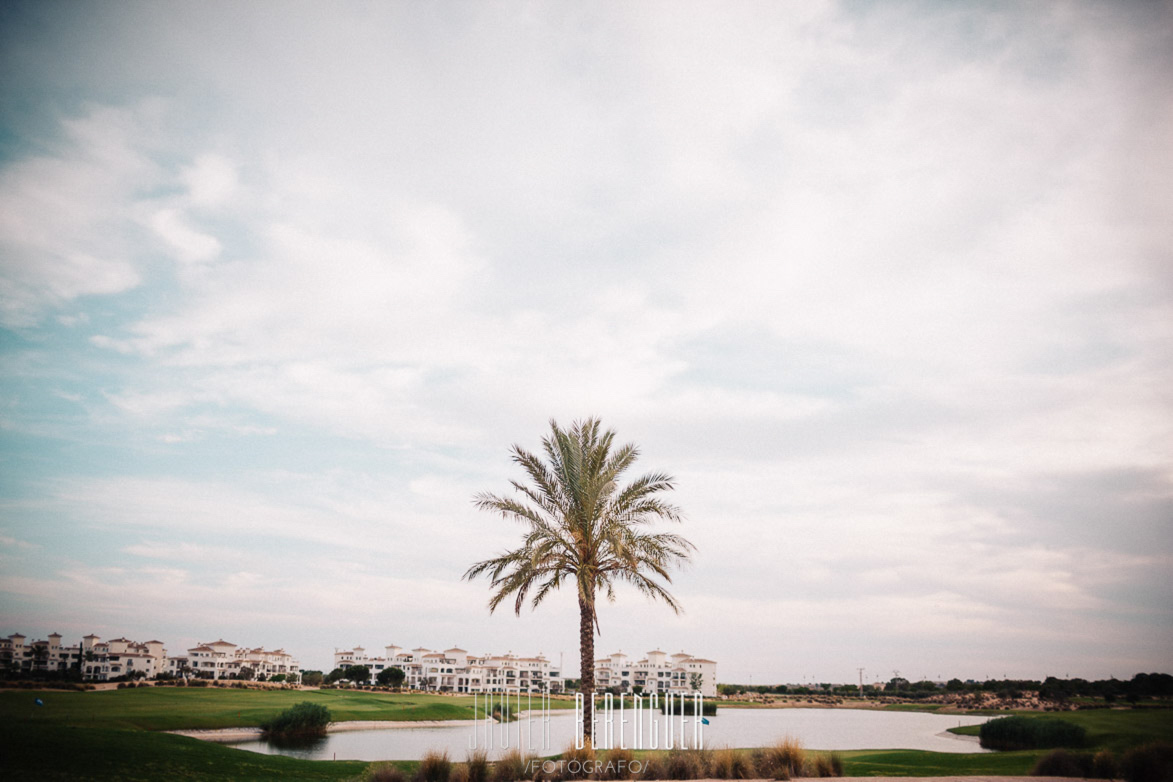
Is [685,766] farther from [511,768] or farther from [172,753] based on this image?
[172,753]

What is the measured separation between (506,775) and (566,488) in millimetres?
8963

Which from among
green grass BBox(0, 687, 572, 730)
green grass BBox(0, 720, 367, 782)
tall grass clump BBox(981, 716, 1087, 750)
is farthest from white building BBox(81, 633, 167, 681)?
tall grass clump BBox(981, 716, 1087, 750)

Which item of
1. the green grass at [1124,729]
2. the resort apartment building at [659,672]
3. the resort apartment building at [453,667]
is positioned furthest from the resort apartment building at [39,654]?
the green grass at [1124,729]

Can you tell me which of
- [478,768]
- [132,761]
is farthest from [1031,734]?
[132,761]

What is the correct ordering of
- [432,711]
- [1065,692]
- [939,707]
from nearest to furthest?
1. [432,711]
2. [1065,692]
3. [939,707]

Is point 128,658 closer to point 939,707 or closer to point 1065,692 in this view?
point 939,707

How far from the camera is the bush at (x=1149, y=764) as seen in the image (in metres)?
18.8

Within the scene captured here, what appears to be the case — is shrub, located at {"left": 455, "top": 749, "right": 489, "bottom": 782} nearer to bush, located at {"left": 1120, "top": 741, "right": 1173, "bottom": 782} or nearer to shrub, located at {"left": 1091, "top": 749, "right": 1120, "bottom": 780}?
bush, located at {"left": 1120, "top": 741, "right": 1173, "bottom": 782}

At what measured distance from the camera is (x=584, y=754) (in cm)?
2095

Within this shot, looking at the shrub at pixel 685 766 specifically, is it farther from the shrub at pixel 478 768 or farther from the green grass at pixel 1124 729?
the green grass at pixel 1124 729

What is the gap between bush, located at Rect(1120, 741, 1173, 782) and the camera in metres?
18.8

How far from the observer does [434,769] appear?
2028 centimetres

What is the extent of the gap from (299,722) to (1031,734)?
52.6 meters

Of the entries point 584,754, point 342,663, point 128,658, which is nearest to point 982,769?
point 584,754
